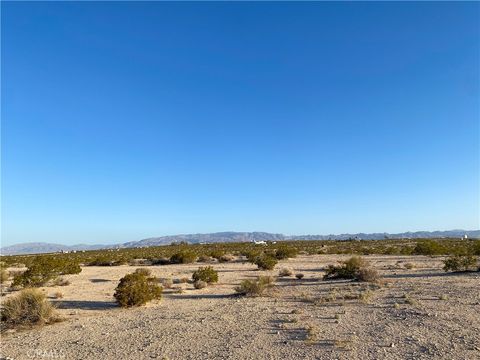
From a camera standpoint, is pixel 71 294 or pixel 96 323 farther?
pixel 71 294

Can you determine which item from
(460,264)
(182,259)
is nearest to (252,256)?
(182,259)

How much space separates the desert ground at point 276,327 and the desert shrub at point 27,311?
51 centimetres

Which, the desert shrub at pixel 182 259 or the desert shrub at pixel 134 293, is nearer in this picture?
the desert shrub at pixel 134 293

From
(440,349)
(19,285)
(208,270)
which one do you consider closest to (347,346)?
(440,349)

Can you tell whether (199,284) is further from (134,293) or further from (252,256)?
(252,256)

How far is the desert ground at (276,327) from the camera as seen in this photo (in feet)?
33.6

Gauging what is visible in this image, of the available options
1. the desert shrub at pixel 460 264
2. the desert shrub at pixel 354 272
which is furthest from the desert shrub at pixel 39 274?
the desert shrub at pixel 460 264

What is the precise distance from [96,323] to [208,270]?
34.3ft

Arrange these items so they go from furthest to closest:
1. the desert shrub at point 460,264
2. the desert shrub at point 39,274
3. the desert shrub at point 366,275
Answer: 1. the desert shrub at point 460,264
2. the desert shrub at point 39,274
3. the desert shrub at point 366,275

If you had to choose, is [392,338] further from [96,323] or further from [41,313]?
[41,313]

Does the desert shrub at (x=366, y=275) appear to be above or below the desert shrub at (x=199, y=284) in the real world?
above

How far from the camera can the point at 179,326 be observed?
13156 mm

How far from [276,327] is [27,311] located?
8517mm

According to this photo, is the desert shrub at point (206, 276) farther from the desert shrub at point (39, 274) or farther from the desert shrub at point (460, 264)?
the desert shrub at point (460, 264)
